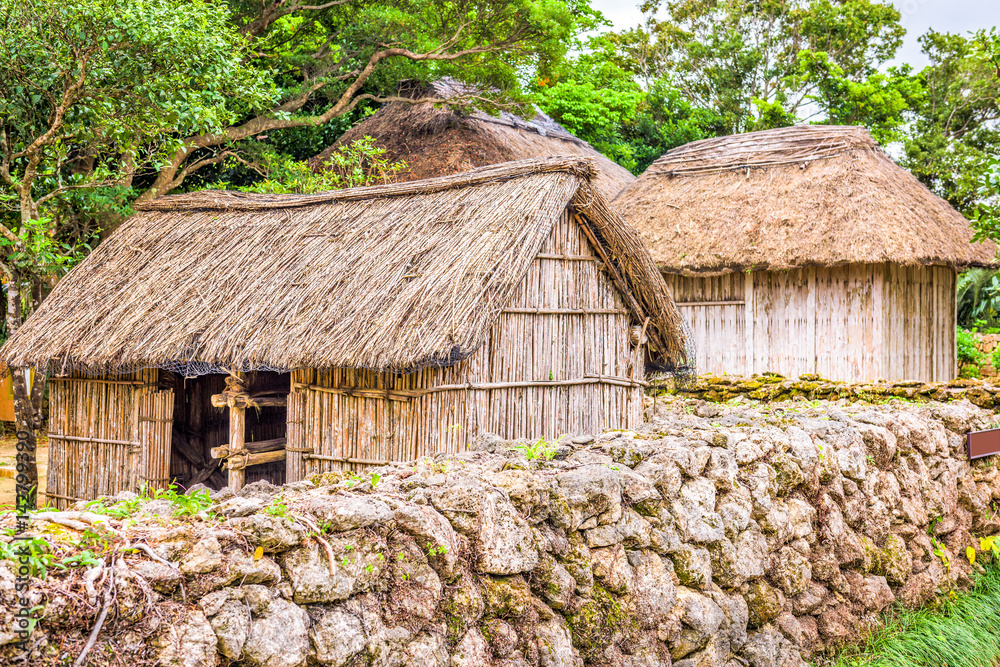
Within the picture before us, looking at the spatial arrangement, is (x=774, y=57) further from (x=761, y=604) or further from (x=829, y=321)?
(x=761, y=604)

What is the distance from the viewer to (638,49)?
2683 cm

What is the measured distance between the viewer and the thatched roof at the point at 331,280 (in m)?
6.60

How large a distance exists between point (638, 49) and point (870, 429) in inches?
927

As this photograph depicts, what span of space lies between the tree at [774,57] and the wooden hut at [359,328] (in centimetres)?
1561

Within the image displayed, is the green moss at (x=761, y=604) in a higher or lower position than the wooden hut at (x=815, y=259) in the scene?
lower

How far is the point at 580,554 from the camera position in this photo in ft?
11.8

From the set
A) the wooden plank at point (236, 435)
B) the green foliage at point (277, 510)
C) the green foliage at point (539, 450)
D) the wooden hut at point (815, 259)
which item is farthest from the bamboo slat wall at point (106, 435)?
the wooden hut at point (815, 259)

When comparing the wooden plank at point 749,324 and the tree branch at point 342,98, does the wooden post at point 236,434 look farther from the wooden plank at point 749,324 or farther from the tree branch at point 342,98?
the wooden plank at point 749,324

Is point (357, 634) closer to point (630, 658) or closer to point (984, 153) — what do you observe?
point (630, 658)

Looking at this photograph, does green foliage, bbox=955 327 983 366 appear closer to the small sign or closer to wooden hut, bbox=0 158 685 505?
wooden hut, bbox=0 158 685 505

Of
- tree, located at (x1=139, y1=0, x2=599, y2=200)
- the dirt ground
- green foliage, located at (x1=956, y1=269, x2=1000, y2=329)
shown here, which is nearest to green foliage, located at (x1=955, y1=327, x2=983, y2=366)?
green foliage, located at (x1=956, y1=269, x2=1000, y2=329)

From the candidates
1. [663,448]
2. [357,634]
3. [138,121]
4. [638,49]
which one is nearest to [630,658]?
[663,448]

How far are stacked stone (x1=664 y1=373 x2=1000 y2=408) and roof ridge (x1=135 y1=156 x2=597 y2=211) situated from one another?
3.66 meters

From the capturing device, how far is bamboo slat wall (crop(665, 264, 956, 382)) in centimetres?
Answer: 1183
